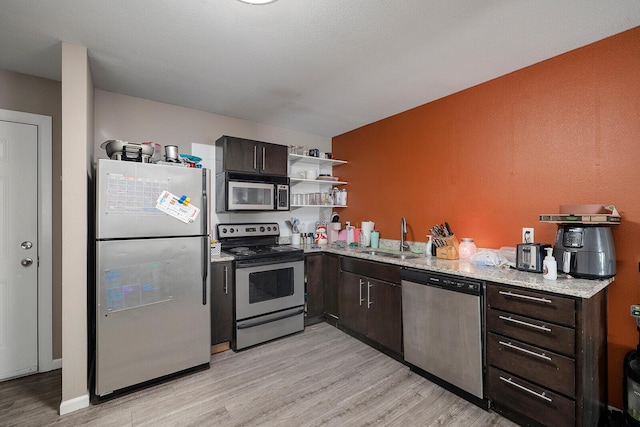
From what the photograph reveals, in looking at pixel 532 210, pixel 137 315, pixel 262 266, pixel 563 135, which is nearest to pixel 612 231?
pixel 532 210

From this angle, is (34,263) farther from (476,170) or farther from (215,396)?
(476,170)

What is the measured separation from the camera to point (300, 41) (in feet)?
6.42

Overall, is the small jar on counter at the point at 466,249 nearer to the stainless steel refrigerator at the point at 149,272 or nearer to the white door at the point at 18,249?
the stainless steel refrigerator at the point at 149,272

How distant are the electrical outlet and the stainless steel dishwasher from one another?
0.70 meters

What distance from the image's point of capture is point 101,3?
5.24 ft

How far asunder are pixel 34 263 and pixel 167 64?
2037 mm

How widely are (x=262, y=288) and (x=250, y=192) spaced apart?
42.5 inches

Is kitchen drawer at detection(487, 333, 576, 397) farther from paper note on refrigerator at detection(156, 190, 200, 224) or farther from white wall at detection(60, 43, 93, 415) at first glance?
white wall at detection(60, 43, 93, 415)

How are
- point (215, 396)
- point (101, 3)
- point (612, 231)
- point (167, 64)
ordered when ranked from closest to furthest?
point (101, 3)
point (612, 231)
point (215, 396)
point (167, 64)

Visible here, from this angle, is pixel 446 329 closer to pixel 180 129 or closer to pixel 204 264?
pixel 204 264

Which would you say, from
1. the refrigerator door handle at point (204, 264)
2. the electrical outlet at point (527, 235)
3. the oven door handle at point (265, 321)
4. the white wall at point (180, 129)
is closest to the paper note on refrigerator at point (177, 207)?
the refrigerator door handle at point (204, 264)

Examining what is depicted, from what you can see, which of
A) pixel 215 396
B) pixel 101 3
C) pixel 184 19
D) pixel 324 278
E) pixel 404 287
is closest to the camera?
pixel 101 3

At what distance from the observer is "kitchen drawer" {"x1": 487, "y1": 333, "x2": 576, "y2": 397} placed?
1.61 meters

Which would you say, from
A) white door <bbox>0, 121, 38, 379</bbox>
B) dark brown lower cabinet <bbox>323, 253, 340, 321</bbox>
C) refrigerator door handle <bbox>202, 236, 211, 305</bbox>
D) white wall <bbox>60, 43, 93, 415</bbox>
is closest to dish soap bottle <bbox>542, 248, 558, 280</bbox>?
dark brown lower cabinet <bbox>323, 253, 340, 321</bbox>
